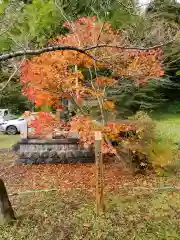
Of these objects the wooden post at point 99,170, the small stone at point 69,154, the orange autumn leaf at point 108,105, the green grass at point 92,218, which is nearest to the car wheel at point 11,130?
the small stone at point 69,154

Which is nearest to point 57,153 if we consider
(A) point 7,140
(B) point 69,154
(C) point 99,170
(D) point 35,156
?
(B) point 69,154

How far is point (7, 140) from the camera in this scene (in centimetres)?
1557

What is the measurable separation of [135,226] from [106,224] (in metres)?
0.51

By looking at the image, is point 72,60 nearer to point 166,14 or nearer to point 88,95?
point 88,95

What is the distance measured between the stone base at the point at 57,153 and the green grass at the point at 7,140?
3.92m

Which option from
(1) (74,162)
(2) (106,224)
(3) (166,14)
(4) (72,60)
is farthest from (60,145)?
(3) (166,14)

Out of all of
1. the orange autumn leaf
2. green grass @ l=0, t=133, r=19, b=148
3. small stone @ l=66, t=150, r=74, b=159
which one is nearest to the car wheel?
green grass @ l=0, t=133, r=19, b=148

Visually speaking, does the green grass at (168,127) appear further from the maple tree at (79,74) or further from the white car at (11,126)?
the white car at (11,126)

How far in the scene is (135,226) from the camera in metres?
5.54

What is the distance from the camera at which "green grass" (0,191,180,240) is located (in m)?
5.29

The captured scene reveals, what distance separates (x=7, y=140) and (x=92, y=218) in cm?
1064

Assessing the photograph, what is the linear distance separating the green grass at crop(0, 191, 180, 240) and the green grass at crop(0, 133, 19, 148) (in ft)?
24.5

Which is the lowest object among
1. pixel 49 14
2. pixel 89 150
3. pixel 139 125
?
pixel 89 150

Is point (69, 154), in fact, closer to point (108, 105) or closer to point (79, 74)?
point (108, 105)
